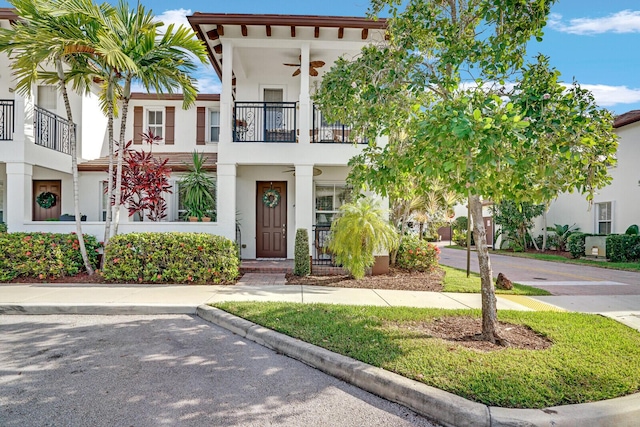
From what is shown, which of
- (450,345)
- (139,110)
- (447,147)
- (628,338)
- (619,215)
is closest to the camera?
(447,147)

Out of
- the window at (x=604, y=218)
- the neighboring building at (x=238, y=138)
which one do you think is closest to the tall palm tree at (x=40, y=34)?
the neighboring building at (x=238, y=138)

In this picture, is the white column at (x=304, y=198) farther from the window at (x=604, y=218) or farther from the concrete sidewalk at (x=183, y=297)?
the window at (x=604, y=218)

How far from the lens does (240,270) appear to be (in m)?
10.5

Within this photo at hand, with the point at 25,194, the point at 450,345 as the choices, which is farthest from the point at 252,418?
the point at 25,194

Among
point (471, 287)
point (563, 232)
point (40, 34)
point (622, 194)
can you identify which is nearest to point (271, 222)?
point (471, 287)

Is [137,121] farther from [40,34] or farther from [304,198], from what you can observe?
[304,198]

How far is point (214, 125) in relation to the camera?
14.2 meters

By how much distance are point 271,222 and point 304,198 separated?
9.12 feet

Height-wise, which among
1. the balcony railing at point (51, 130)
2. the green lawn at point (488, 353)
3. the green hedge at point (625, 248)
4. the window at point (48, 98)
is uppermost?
the window at point (48, 98)

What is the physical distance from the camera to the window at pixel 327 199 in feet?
41.3

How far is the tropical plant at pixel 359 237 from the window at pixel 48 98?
10.5 m

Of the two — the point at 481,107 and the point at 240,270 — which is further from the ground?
the point at 481,107

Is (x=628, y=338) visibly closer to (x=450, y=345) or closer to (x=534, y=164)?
(x=450, y=345)

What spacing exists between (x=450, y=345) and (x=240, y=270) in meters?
6.94
